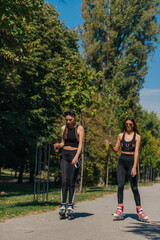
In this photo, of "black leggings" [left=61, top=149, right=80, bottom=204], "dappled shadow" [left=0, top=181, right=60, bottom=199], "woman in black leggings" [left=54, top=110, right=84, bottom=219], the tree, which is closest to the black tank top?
"woman in black leggings" [left=54, top=110, right=84, bottom=219]

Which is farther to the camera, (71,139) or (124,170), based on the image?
(124,170)

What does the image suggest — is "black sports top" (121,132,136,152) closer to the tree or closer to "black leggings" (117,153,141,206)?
"black leggings" (117,153,141,206)

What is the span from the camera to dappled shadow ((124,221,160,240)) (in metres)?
5.49

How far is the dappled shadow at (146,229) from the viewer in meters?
5.49

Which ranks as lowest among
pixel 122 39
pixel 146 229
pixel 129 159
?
pixel 146 229

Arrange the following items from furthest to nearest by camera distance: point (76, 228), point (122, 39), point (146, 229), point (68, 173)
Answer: point (122, 39)
point (68, 173)
point (146, 229)
point (76, 228)

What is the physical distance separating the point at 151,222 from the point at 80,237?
2304 mm

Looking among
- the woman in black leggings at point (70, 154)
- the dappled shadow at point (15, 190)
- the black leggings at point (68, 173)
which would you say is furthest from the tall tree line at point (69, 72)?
the black leggings at point (68, 173)

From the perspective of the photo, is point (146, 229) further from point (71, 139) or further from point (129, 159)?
point (71, 139)

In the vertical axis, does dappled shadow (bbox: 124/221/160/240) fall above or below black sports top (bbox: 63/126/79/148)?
below

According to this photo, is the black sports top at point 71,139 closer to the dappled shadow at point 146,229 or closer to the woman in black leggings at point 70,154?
the woman in black leggings at point 70,154

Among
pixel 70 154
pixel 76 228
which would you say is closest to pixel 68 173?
pixel 70 154

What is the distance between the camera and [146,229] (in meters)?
6.04

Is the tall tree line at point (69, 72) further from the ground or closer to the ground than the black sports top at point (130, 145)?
further from the ground
